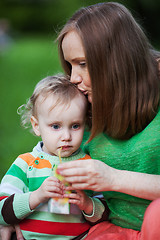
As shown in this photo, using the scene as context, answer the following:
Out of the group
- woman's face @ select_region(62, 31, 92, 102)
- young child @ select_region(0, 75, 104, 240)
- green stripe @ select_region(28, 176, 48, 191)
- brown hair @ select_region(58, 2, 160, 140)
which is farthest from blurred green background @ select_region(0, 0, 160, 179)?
green stripe @ select_region(28, 176, 48, 191)

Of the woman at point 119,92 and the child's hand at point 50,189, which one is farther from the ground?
the woman at point 119,92

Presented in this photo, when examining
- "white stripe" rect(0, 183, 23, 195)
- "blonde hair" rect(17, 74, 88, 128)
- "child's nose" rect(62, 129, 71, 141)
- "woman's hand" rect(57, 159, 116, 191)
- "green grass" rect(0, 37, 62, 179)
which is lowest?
"green grass" rect(0, 37, 62, 179)

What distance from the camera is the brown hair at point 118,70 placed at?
6.59 ft

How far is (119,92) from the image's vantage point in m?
2.04

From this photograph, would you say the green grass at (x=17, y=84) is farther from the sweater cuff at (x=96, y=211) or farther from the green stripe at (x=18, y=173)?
the sweater cuff at (x=96, y=211)

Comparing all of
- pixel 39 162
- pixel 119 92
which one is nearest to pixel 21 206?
pixel 39 162

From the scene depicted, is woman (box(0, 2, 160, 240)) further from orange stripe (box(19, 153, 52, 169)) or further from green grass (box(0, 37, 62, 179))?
green grass (box(0, 37, 62, 179))

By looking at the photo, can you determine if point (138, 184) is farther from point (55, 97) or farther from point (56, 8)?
point (56, 8)

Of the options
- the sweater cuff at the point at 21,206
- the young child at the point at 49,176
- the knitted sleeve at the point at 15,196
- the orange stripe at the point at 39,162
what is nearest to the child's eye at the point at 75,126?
the young child at the point at 49,176

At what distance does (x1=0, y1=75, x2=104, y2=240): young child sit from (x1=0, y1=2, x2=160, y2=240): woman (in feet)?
0.31

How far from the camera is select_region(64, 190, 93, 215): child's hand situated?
1.88 metres

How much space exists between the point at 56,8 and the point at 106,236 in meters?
18.8

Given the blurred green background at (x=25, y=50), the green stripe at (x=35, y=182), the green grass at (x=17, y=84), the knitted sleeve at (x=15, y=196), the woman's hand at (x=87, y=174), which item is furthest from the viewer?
the blurred green background at (x=25, y=50)

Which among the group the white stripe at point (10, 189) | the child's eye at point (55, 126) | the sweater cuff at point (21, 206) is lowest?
the sweater cuff at point (21, 206)
